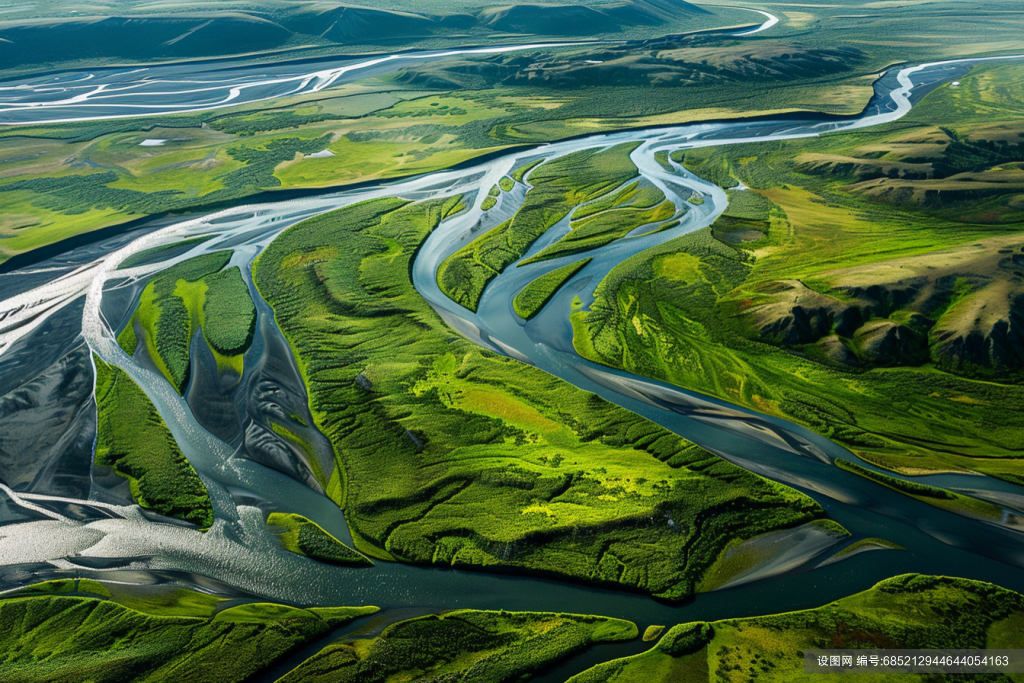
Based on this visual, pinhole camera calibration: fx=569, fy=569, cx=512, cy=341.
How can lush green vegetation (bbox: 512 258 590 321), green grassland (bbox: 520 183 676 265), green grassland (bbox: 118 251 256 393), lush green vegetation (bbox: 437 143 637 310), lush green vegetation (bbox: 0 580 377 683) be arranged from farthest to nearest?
1. green grassland (bbox: 520 183 676 265)
2. lush green vegetation (bbox: 437 143 637 310)
3. lush green vegetation (bbox: 512 258 590 321)
4. green grassland (bbox: 118 251 256 393)
5. lush green vegetation (bbox: 0 580 377 683)

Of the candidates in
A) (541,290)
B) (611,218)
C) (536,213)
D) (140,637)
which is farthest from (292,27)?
(140,637)

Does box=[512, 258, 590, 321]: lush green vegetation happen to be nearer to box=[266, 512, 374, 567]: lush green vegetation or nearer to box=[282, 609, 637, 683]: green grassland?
box=[266, 512, 374, 567]: lush green vegetation

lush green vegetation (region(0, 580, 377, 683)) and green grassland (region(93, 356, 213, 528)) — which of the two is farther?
green grassland (region(93, 356, 213, 528))

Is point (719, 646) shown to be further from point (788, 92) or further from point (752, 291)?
point (788, 92)

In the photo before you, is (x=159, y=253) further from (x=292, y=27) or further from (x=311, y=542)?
(x=292, y=27)

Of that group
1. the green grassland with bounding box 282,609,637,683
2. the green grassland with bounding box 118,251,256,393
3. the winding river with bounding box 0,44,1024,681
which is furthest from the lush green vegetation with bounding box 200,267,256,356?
the green grassland with bounding box 282,609,637,683

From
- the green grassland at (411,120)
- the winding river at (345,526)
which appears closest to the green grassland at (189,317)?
the winding river at (345,526)
